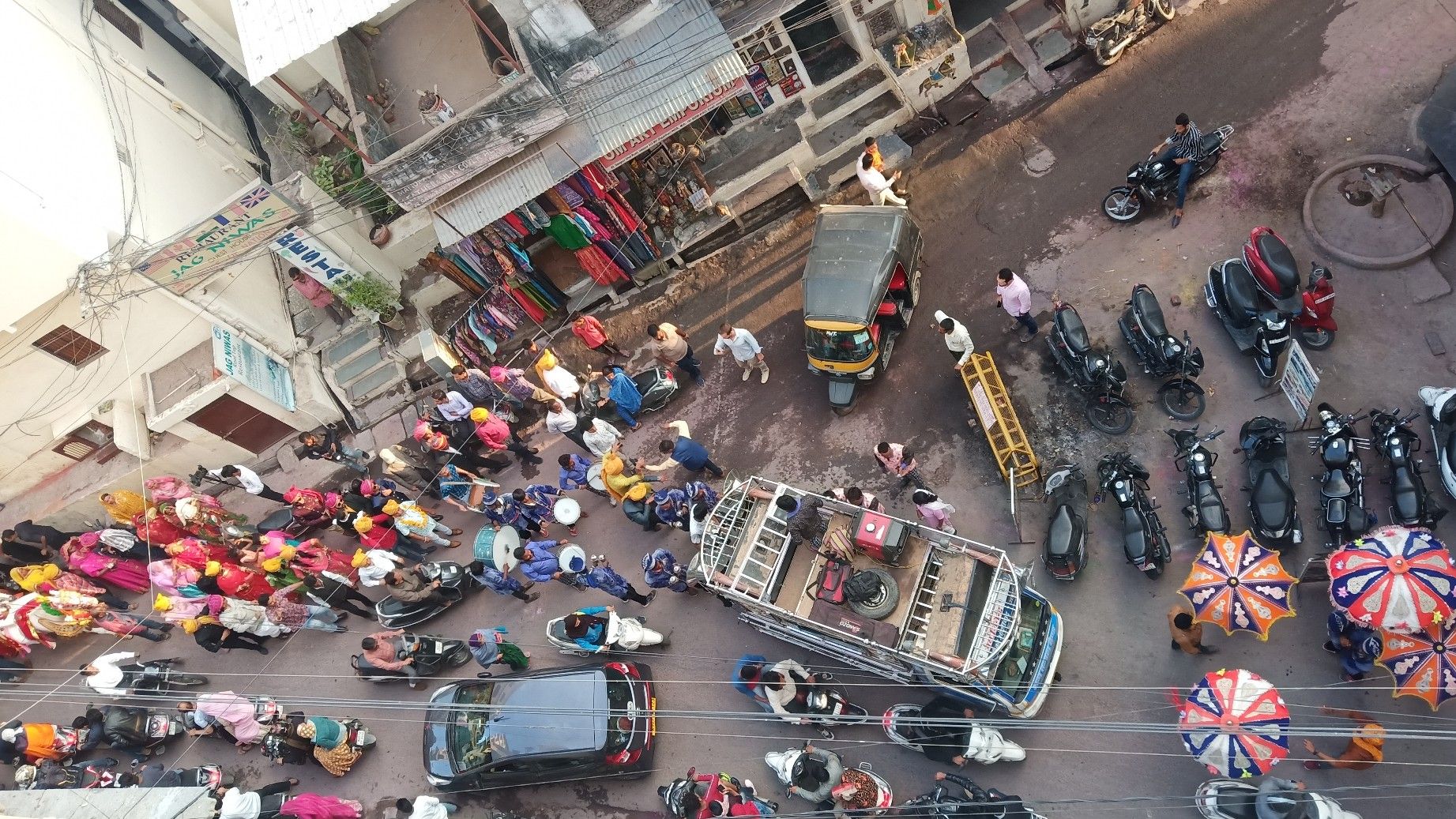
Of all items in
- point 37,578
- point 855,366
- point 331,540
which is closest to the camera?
point 855,366

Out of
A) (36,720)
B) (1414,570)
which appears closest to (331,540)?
(36,720)

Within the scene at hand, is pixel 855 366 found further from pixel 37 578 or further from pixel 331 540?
pixel 37 578

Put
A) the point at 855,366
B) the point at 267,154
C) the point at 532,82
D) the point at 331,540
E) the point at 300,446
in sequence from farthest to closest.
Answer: the point at 267,154
the point at 300,446
the point at 331,540
the point at 855,366
the point at 532,82

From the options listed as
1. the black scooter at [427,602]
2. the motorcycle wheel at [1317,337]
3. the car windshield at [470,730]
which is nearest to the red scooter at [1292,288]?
the motorcycle wheel at [1317,337]

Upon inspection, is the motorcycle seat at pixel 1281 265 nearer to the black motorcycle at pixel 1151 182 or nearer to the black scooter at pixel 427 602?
the black motorcycle at pixel 1151 182

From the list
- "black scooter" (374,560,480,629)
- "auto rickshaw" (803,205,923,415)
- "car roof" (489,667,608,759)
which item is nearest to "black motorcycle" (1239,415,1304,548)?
"auto rickshaw" (803,205,923,415)

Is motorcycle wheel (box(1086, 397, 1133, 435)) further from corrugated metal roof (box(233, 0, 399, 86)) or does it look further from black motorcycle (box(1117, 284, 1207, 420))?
corrugated metal roof (box(233, 0, 399, 86))

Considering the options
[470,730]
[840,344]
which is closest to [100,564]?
[470,730]
